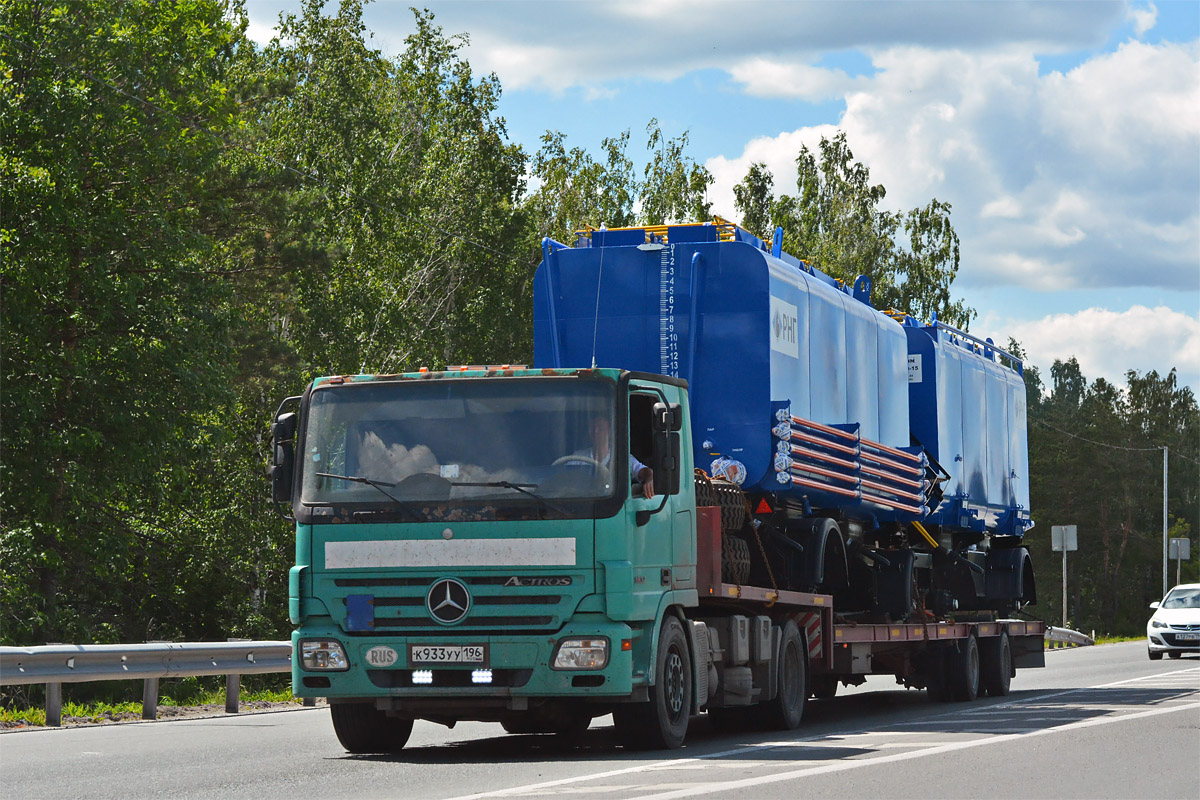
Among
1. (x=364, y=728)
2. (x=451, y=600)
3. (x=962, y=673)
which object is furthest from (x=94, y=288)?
(x=451, y=600)

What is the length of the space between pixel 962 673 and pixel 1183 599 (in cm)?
1638

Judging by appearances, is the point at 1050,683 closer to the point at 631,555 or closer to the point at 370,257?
the point at 631,555

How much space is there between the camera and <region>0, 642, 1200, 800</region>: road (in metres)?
9.63

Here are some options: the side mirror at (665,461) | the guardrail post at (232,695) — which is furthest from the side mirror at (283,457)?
the guardrail post at (232,695)

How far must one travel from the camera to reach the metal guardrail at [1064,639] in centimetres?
3995

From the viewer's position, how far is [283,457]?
11711 mm

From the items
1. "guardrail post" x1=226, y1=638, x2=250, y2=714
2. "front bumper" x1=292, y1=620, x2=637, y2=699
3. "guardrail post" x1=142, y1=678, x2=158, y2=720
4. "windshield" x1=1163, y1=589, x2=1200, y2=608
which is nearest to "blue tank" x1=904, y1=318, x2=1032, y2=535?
"guardrail post" x1=226, y1=638, x2=250, y2=714

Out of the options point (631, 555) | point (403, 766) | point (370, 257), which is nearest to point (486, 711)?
point (403, 766)

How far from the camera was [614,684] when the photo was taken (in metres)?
11.0

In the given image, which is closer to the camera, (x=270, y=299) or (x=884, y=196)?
(x=270, y=299)

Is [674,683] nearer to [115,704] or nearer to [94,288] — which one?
[115,704]

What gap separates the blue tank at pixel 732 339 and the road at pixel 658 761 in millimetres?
2407

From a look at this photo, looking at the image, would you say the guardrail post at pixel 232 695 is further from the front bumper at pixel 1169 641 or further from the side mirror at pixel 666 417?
the front bumper at pixel 1169 641

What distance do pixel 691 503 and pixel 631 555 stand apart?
4.57 ft
